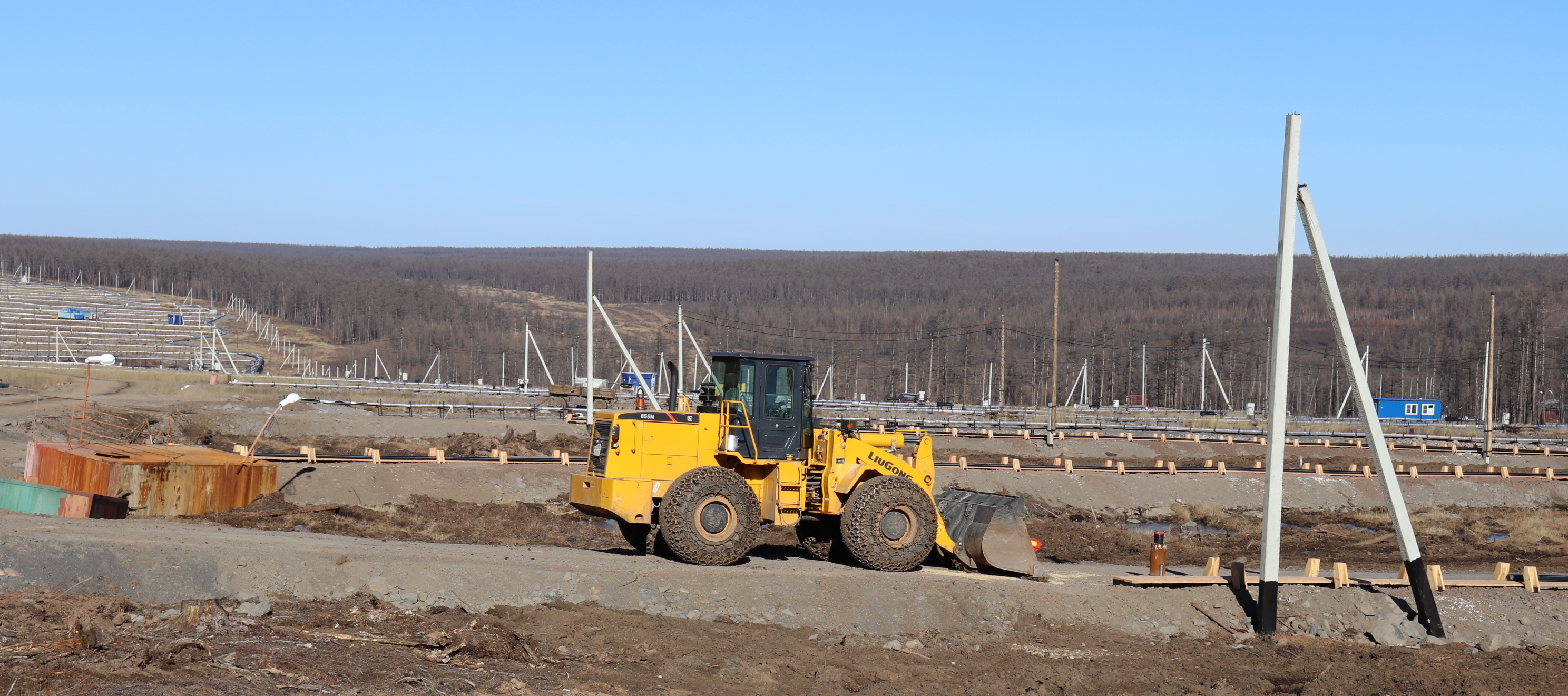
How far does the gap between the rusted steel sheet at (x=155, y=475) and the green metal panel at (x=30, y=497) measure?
4.49ft

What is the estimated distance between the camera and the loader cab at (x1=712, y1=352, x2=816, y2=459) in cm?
1670

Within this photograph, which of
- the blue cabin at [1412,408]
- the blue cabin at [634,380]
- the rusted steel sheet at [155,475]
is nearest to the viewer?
the rusted steel sheet at [155,475]

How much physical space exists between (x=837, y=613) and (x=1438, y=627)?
809 centimetres

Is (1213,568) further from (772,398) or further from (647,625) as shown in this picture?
(647,625)

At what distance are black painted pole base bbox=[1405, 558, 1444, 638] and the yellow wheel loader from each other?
16.2 ft

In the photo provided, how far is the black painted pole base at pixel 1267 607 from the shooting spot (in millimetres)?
15070

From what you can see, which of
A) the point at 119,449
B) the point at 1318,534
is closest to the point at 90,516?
the point at 119,449

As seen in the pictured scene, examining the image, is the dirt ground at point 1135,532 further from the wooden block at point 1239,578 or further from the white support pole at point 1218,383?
the white support pole at point 1218,383

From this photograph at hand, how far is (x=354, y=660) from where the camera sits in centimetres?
1127

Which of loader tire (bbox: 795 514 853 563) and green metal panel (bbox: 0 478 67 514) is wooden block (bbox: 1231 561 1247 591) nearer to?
loader tire (bbox: 795 514 853 563)

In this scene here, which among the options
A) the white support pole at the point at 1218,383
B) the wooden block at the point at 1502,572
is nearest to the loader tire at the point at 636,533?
the wooden block at the point at 1502,572

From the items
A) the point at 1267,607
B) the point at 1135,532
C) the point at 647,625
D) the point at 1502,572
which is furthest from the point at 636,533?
the point at 1135,532

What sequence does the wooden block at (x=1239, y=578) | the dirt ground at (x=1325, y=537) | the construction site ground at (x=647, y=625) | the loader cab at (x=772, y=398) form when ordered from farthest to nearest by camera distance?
the dirt ground at (x=1325, y=537), the loader cab at (x=772, y=398), the wooden block at (x=1239, y=578), the construction site ground at (x=647, y=625)

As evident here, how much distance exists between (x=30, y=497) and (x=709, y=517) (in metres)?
12.7
